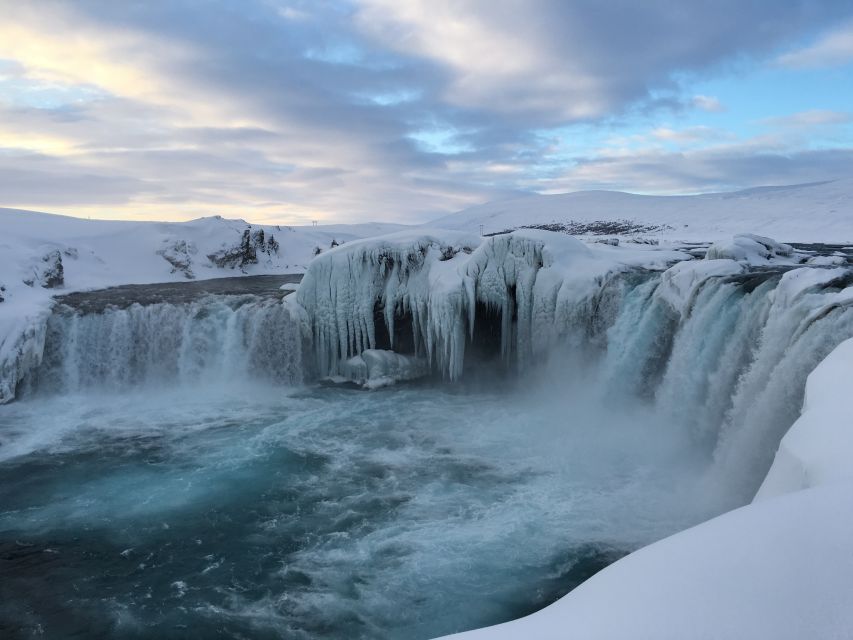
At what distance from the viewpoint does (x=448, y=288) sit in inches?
643

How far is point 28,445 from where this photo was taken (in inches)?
523

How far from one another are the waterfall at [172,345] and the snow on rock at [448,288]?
1323 millimetres

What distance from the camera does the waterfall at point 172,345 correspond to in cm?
1764

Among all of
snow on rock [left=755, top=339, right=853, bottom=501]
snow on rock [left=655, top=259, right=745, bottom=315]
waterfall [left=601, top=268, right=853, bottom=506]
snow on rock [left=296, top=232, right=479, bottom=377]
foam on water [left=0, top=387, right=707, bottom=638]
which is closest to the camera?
snow on rock [left=755, top=339, right=853, bottom=501]

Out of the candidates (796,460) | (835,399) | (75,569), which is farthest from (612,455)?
(75,569)

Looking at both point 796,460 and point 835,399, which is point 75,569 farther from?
point 835,399

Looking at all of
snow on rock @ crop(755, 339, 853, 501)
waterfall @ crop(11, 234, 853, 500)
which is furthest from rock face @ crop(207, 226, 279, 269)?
snow on rock @ crop(755, 339, 853, 501)

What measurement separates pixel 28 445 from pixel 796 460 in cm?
1495

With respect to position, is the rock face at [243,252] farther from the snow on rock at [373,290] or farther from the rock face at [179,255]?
the snow on rock at [373,290]

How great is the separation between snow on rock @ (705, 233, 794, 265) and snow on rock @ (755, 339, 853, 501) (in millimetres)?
8928

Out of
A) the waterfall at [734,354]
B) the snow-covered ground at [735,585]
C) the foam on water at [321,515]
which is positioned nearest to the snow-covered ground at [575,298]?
the snow-covered ground at [735,585]

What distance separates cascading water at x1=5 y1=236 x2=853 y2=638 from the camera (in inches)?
307

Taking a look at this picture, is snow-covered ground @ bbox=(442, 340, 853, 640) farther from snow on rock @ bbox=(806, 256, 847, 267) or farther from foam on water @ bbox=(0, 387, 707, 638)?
snow on rock @ bbox=(806, 256, 847, 267)

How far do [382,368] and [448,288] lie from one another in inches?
133
